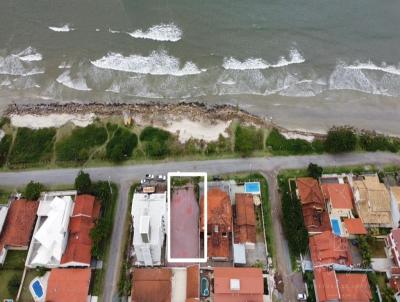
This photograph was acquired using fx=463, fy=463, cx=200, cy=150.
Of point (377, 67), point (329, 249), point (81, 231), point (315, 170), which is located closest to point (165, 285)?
point (81, 231)

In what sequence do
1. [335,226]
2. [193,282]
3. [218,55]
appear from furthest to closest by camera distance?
[218,55]
[335,226]
[193,282]

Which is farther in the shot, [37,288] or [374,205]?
[374,205]

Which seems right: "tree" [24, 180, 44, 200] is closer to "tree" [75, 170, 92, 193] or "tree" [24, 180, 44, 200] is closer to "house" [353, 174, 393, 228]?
"tree" [75, 170, 92, 193]

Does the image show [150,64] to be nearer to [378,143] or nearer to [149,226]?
[149,226]

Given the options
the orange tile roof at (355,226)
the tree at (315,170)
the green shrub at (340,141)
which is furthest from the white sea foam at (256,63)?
the orange tile roof at (355,226)

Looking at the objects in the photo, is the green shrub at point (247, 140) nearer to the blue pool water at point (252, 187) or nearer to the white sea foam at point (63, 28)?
the blue pool water at point (252, 187)

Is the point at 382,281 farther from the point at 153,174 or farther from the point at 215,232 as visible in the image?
the point at 153,174

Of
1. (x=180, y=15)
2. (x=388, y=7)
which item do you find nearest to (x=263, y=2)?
(x=180, y=15)

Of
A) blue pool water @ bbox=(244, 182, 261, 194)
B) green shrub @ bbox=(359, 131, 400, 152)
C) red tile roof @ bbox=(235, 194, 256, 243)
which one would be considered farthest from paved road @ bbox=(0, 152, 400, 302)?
red tile roof @ bbox=(235, 194, 256, 243)
